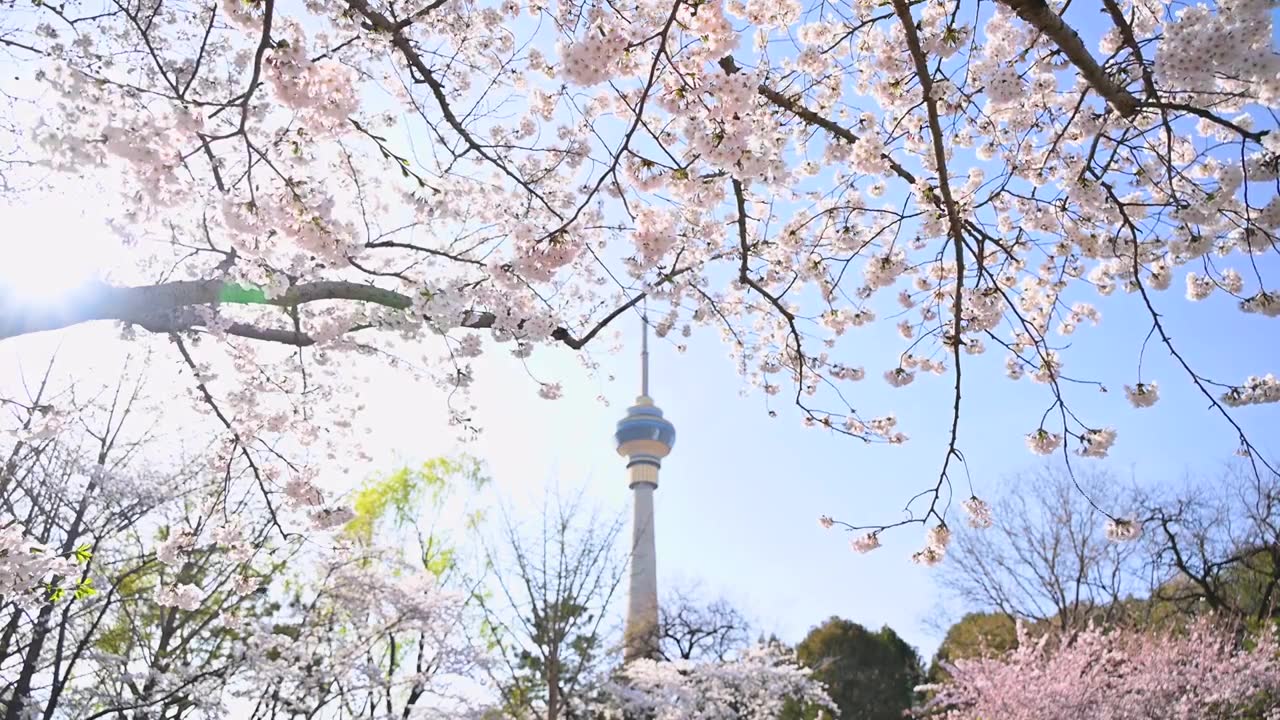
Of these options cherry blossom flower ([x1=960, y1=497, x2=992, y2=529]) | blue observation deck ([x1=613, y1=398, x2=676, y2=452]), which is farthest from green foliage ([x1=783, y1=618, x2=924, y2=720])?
blue observation deck ([x1=613, y1=398, x2=676, y2=452])

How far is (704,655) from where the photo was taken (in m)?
17.7

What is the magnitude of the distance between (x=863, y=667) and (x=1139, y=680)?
1226 cm

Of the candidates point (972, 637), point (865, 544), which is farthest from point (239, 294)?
point (972, 637)

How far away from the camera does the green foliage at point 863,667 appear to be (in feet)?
64.8

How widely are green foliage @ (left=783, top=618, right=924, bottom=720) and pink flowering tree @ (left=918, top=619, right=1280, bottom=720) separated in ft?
27.3

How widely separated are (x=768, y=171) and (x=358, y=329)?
267 centimetres

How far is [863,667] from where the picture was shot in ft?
69.9

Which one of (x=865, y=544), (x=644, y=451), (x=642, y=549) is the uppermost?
(x=644, y=451)

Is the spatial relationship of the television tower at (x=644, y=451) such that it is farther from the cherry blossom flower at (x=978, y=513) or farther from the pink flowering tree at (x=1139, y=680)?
the cherry blossom flower at (x=978, y=513)

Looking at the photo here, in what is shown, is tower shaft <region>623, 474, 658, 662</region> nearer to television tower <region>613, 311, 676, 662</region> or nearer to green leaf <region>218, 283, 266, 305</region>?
television tower <region>613, 311, 676, 662</region>

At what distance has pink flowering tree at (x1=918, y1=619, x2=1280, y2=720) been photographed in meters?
9.40

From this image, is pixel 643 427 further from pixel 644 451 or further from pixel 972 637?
pixel 972 637

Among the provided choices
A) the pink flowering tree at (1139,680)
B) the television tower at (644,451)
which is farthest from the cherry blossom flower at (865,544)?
the television tower at (644,451)

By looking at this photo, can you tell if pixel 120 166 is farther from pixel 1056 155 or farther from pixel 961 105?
pixel 1056 155
